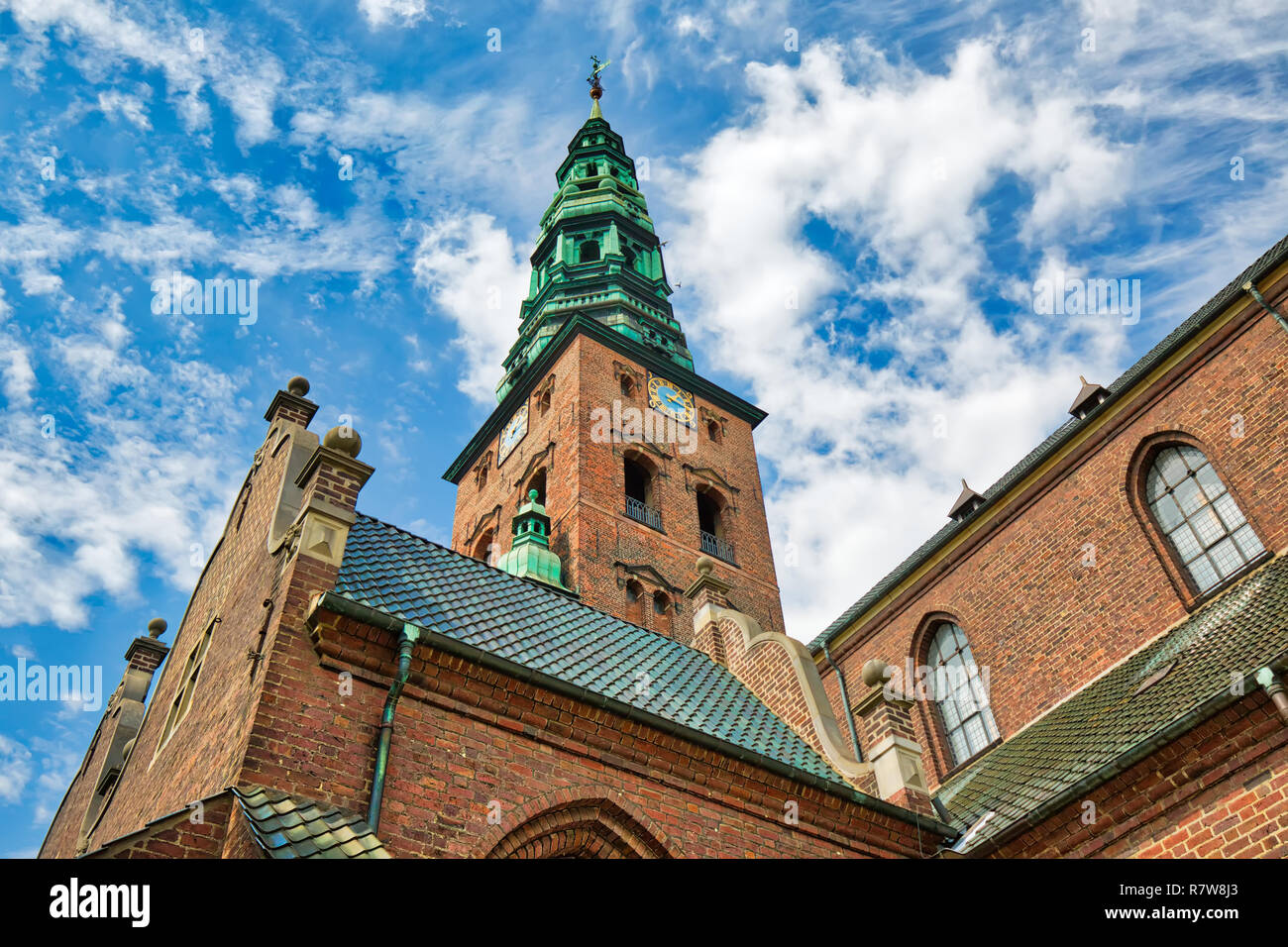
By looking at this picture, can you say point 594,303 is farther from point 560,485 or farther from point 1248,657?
point 1248,657

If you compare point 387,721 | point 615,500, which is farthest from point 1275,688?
point 615,500

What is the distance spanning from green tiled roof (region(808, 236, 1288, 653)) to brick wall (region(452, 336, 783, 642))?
476 cm

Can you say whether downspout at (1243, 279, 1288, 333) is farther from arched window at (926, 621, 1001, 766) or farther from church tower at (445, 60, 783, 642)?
church tower at (445, 60, 783, 642)

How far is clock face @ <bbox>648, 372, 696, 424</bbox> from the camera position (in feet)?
98.1

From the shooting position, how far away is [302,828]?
663cm

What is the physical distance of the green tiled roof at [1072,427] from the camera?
1476cm

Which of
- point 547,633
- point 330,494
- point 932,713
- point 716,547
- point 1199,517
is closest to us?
point 330,494

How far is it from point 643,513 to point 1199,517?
1389 cm

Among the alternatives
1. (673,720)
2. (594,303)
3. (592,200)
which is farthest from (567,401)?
(673,720)

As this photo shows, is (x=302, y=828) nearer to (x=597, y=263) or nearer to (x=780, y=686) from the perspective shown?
(x=780, y=686)

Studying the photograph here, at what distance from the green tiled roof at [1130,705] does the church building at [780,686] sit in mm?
70

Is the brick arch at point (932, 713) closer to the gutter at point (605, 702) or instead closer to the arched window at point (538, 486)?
the gutter at point (605, 702)

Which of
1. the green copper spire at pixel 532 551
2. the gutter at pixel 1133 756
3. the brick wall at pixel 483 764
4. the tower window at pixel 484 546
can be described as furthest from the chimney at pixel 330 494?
the tower window at pixel 484 546

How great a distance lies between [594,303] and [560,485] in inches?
382
